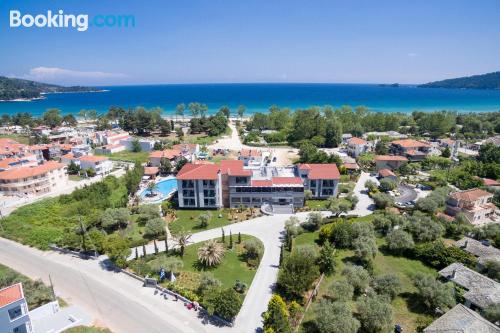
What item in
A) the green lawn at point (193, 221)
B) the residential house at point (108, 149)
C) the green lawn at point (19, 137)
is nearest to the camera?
the green lawn at point (193, 221)

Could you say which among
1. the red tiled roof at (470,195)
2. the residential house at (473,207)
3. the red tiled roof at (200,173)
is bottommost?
the residential house at (473,207)

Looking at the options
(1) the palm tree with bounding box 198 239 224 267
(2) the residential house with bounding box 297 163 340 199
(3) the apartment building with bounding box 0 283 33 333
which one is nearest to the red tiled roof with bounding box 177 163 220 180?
(1) the palm tree with bounding box 198 239 224 267

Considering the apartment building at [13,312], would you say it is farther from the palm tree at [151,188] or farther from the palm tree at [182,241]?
the palm tree at [151,188]

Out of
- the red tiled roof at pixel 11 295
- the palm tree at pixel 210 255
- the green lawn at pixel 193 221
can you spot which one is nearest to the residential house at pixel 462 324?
the palm tree at pixel 210 255

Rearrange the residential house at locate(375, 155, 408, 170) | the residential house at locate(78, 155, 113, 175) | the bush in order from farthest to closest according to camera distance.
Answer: the residential house at locate(375, 155, 408, 170), the residential house at locate(78, 155, 113, 175), the bush

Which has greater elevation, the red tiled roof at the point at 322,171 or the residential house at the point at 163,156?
the red tiled roof at the point at 322,171

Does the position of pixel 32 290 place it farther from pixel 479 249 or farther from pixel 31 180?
pixel 479 249

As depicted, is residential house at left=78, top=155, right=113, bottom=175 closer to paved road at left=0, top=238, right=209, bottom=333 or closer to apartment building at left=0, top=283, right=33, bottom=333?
paved road at left=0, top=238, right=209, bottom=333
